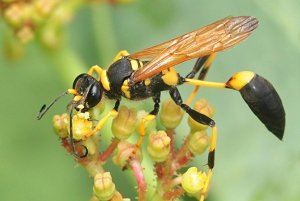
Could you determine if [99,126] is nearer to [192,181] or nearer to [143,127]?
[143,127]

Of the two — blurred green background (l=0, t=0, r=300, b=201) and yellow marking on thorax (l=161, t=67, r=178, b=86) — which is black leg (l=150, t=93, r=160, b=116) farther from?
blurred green background (l=0, t=0, r=300, b=201)

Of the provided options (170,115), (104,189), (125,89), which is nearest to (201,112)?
(170,115)

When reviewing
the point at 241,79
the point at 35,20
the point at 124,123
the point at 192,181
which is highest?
the point at 35,20

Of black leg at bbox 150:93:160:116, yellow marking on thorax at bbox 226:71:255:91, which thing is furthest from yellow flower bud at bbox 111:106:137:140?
yellow marking on thorax at bbox 226:71:255:91

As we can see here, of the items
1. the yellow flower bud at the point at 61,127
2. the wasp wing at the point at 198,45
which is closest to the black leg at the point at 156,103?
the wasp wing at the point at 198,45

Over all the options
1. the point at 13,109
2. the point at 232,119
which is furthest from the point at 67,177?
the point at 232,119

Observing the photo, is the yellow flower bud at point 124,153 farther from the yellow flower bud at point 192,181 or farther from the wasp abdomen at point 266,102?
the wasp abdomen at point 266,102
